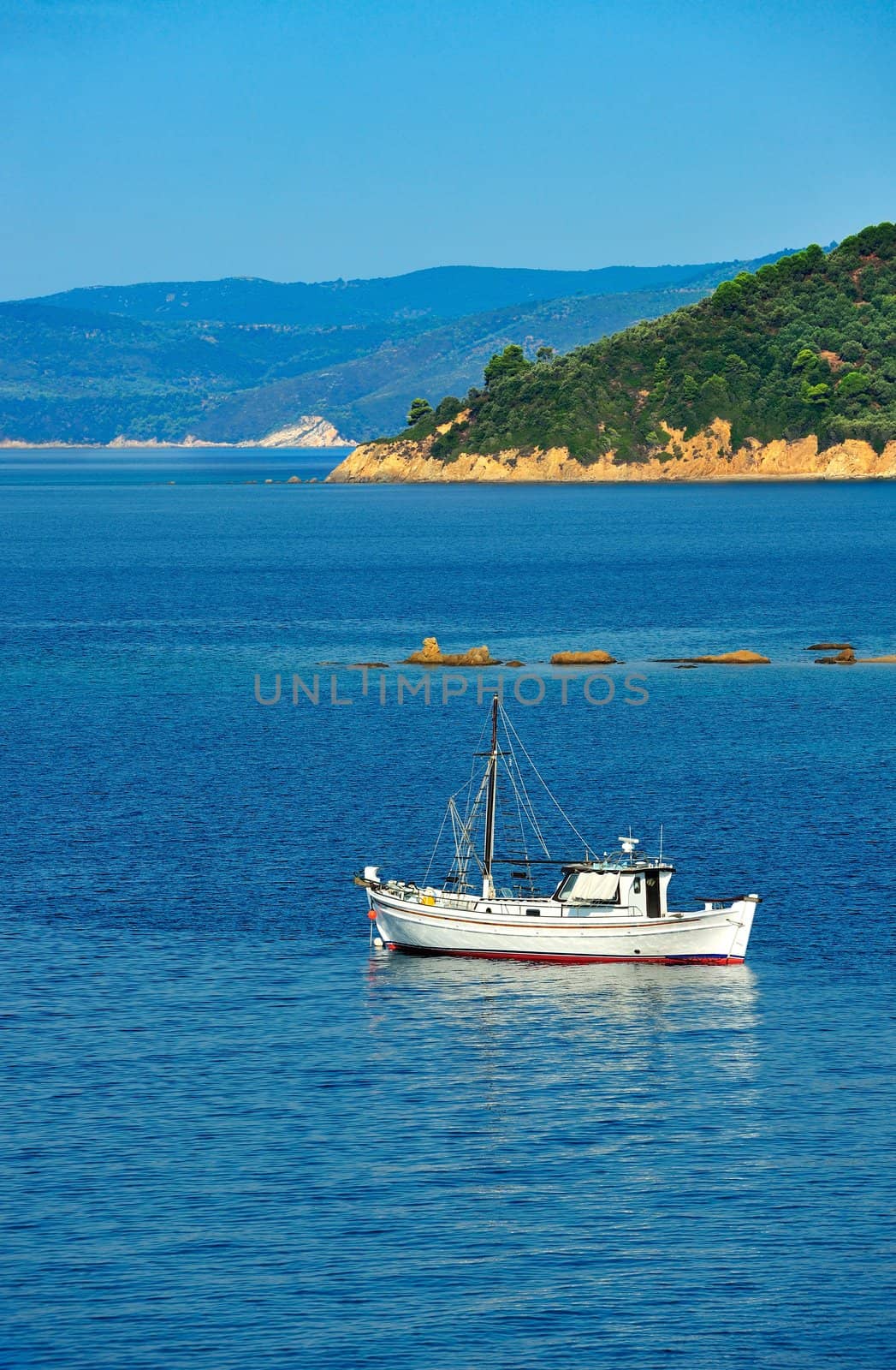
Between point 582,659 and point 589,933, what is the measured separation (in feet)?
268

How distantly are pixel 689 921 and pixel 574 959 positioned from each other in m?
4.25

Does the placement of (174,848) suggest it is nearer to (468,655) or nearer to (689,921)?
(689,921)

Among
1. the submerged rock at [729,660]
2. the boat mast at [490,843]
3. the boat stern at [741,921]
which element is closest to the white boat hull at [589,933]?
the boat stern at [741,921]

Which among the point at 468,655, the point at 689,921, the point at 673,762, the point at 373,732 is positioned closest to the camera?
the point at 689,921

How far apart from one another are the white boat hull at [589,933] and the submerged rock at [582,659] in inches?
3157

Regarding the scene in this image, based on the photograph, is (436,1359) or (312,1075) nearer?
(436,1359)

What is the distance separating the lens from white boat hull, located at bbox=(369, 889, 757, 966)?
69.9 metres

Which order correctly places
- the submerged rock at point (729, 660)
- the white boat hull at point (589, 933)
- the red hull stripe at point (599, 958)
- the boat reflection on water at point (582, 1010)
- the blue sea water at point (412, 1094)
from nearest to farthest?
1. the blue sea water at point (412, 1094)
2. the boat reflection on water at point (582, 1010)
3. the white boat hull at point (589, 933)
4. the red hull stripe at point (599, 958)
5. the submerged rock at point (729, 660)

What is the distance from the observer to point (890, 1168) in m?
52.3

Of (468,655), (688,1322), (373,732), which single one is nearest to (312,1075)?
(688,1322)

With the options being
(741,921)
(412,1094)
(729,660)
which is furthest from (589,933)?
(729,660)

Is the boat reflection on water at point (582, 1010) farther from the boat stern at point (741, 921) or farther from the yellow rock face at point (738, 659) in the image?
the yellow rock face at point (738, 659)

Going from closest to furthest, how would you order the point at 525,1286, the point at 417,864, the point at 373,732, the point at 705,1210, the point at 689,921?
the point at 525,1286 < the point at 705,1210 < the point at 689,921 < the point at 417,864 < the point at 373,732

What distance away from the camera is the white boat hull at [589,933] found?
6994 centimetres
